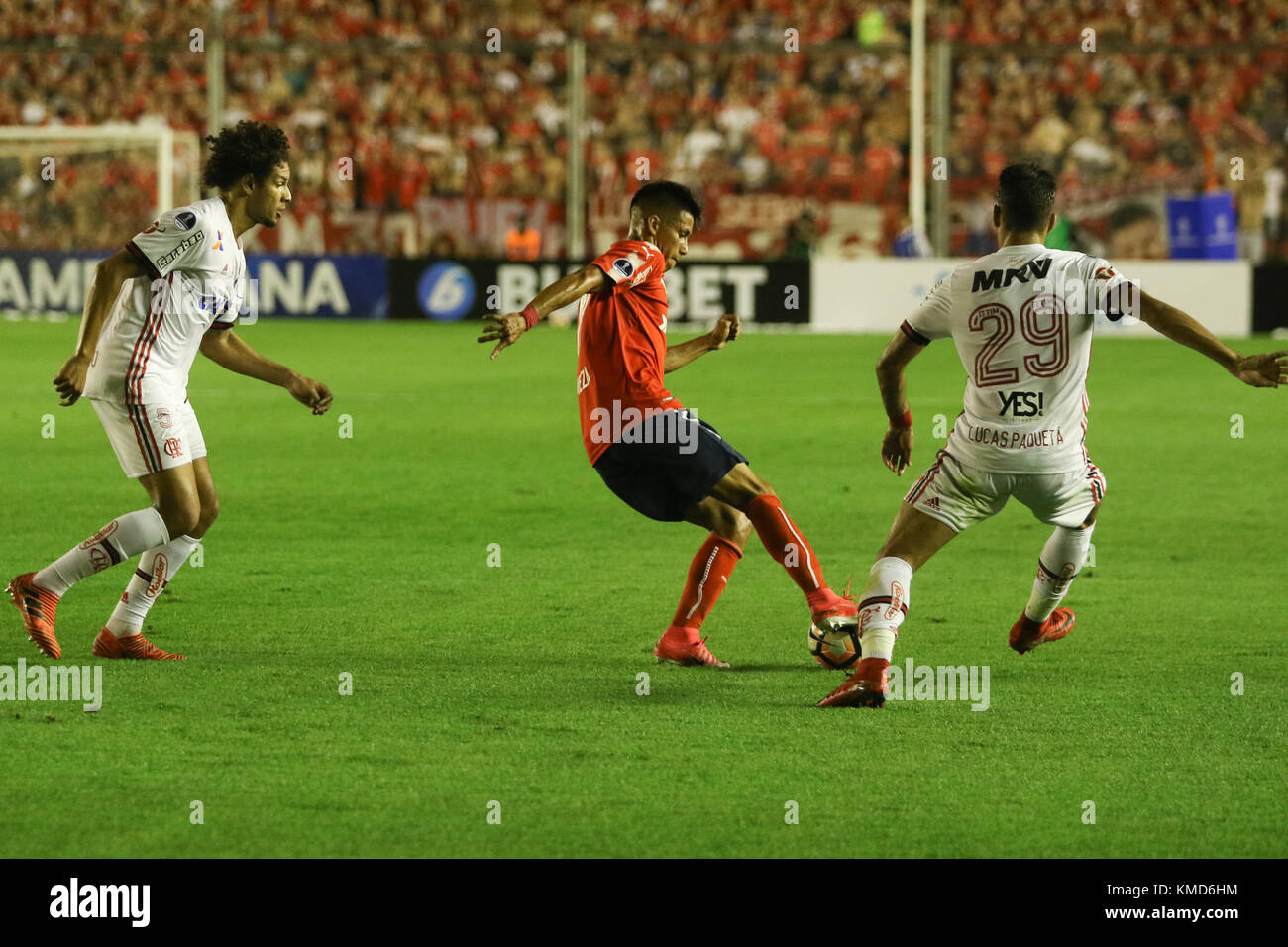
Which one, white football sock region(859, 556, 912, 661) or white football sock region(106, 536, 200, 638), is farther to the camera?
white football sock region(106, 536, 200, 638)

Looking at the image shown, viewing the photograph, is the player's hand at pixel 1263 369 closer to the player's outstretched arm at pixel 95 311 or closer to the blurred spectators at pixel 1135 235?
the player's outstretched arm at pixel 95 311

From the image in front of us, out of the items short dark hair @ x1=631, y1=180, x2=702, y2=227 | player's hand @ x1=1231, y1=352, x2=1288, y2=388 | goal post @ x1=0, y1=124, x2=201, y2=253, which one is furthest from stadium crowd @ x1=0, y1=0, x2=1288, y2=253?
player's hand @ x1=1231, y1=352, x2=1288, y2=388

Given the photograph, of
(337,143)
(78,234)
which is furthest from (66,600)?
(337,143)

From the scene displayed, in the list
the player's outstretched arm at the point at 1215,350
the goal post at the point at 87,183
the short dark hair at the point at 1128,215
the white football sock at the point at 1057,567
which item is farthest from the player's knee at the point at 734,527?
the goal post at the point at 87,183

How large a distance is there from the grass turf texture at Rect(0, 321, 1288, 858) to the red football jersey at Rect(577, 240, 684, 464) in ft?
2.97

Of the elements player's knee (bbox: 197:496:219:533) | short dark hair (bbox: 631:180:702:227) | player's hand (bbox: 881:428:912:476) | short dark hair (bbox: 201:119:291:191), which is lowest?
player's knee (bbox: 197:496:219:533)

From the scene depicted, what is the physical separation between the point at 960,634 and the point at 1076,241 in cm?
2100

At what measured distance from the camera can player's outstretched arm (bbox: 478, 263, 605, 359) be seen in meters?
5.49

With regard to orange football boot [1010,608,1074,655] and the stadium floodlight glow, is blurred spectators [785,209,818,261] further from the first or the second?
orange football boot [1010,608,1074,655]

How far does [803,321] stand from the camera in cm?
2541

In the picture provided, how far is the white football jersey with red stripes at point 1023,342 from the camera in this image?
5.72 meters

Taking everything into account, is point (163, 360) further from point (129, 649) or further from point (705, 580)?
point (705, 580)

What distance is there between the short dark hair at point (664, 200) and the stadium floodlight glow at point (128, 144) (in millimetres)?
21668

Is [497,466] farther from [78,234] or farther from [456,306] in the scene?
[78,234]
